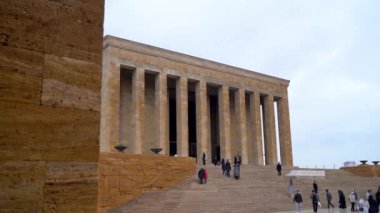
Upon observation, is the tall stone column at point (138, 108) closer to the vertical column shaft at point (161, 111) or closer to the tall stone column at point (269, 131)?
the vertical column shaft at point (161, 111)

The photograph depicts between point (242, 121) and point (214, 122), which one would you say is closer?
point (242, 121)

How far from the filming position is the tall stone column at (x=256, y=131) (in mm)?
33625

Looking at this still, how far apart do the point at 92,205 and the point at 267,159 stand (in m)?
34.0

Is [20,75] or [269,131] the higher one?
[269,131]

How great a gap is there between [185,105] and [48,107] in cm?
2653

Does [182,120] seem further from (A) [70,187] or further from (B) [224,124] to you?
(A) [70,187]

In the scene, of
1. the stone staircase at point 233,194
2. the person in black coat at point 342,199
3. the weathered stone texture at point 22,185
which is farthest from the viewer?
the person in black coat at point 342,199

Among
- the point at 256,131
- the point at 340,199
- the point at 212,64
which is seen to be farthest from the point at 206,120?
the point at 340,199

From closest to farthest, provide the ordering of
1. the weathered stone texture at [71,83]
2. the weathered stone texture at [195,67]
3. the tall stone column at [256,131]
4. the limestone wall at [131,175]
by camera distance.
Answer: the weathered stone texture at [71,83] → the limestone wall at [131,175] → the weathered stone texture at [195,67] → the tall stone column at [256,131]

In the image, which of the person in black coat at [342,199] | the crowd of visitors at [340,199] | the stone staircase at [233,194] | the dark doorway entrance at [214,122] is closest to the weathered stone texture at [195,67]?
the dark doorway entrance at [214,122]

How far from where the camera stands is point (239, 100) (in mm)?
33094

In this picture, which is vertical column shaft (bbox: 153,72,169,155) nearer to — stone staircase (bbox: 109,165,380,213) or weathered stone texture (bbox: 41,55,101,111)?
stone staircase (bbox: 109,165,380,213)

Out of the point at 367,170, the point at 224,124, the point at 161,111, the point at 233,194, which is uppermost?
the point at 161,111

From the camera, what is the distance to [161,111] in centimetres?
2788
